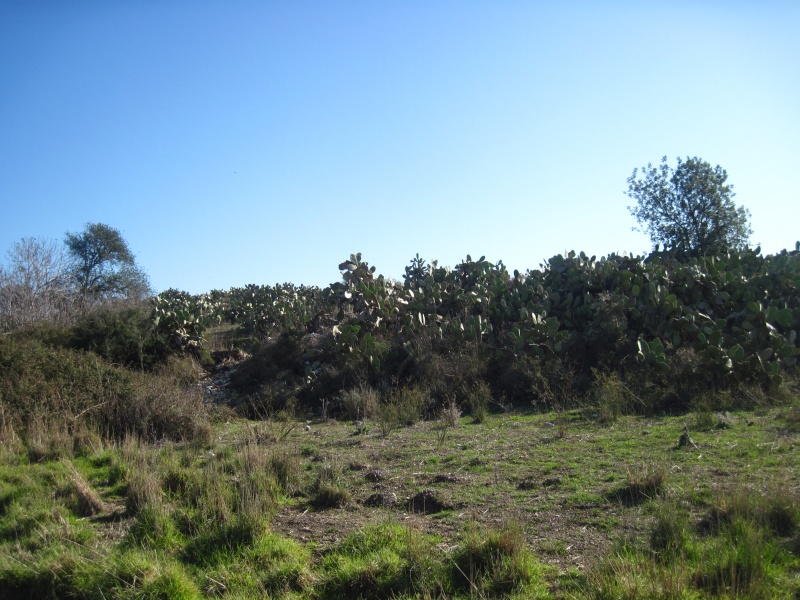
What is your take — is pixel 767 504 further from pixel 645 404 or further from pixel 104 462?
pixel 104 462

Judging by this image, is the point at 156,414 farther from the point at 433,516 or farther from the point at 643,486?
the point at 643,486

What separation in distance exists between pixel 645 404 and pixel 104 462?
25.8 ft

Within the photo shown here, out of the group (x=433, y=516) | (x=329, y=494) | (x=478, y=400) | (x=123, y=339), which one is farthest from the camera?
(x=123, y=339)

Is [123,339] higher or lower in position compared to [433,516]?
higher

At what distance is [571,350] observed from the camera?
13.4 metres

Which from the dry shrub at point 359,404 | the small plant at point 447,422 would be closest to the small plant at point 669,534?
the small plant at point 447,422

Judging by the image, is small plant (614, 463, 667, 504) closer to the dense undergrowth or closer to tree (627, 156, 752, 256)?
the dense undergrowth

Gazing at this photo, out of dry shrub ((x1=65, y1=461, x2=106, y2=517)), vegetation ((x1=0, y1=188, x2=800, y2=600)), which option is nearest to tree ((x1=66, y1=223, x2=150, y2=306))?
vegetation ((x1=0, y1=188, x2=800, y2=600))

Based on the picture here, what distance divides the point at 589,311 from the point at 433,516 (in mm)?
9124

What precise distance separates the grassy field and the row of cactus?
9.31 feet

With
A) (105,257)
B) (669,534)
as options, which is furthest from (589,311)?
(105,257)

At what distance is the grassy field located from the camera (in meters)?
4.62

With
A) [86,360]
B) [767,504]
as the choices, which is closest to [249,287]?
[86,360]

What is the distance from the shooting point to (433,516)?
6.19 m
